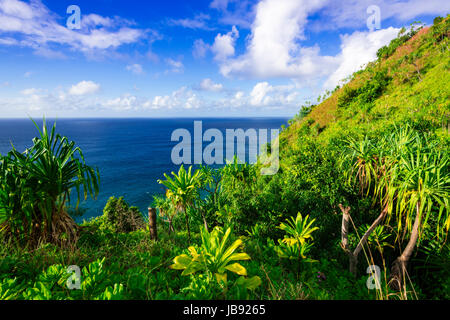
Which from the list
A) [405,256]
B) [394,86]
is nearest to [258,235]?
[405,256]

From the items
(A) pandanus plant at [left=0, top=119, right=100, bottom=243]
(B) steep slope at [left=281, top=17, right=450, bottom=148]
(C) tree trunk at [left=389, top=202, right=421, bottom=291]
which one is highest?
(B) steep slope at [left=281, top=17, right=450, bottom=148]

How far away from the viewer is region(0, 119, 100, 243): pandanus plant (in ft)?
8.73

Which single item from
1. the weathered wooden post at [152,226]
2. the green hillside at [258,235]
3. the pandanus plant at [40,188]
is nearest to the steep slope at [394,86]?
the green hillside at [258,235]

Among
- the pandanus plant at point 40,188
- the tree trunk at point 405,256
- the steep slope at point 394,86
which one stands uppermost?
the steep slope at point 394,86

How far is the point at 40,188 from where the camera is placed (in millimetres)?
2857

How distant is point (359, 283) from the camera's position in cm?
331

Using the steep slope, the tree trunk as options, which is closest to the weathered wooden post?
the tree trunk

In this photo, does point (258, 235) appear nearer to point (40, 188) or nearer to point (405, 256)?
point (405, 256)

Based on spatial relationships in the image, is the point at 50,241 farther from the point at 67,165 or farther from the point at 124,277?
the point at 124,277

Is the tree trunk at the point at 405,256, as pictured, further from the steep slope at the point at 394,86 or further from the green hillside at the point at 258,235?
the steep slope at the point at 394,86

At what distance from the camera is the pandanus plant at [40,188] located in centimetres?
266

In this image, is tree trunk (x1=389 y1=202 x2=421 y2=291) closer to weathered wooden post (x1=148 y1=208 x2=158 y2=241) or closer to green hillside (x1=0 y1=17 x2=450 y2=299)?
green hillside (x1=0 y1=17 x2=450 y2=299)
